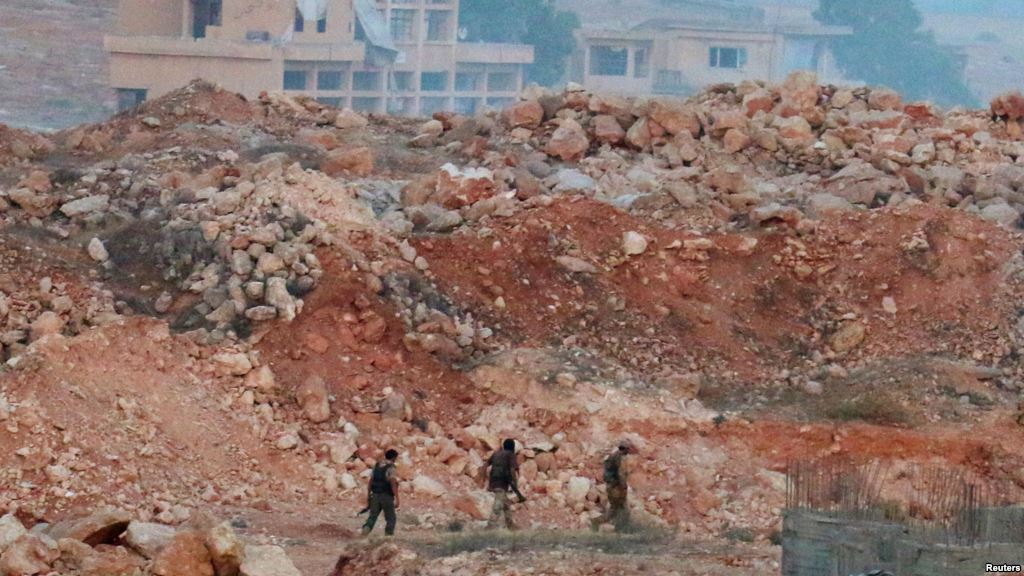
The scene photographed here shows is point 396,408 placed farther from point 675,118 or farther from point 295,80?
point 295,80

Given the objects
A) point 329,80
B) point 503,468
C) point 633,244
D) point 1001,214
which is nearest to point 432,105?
point 329,80

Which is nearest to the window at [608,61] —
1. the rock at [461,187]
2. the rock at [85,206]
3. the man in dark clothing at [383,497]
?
the rock at [461,187]

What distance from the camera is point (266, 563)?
33.5 ft

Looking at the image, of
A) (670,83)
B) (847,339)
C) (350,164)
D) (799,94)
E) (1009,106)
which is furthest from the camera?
(670,83)

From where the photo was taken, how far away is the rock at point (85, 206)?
17562 millimetres

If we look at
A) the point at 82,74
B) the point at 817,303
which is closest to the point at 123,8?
the point at 82,74

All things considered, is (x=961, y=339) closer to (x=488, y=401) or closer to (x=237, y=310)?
(x=488, y=401)

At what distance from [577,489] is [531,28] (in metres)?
44.9

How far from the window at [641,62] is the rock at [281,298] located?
38706 millimetres

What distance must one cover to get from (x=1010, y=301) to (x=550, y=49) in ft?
130

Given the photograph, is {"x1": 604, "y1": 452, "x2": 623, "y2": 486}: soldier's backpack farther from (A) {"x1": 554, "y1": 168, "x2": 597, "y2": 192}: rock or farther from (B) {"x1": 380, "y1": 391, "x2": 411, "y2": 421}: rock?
(A) {"x1": 554, "y1": 168, "x2": 597, "y2": 192}: rock

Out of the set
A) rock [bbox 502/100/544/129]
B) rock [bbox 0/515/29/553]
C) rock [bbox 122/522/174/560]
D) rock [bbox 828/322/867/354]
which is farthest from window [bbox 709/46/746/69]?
rock [bbox 0/515/29/553]

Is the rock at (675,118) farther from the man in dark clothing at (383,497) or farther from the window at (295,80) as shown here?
the window at (295,80)

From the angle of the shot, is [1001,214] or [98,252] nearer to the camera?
[98,252]
